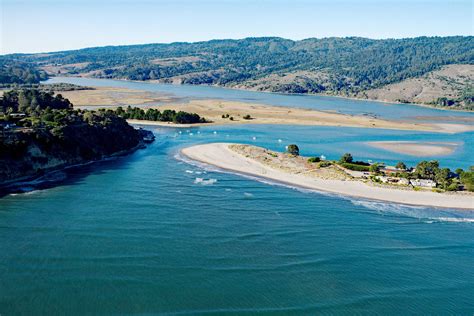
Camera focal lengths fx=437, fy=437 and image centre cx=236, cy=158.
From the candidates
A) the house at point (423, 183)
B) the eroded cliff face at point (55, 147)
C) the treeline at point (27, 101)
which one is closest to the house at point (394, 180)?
the house at point (423, 183)

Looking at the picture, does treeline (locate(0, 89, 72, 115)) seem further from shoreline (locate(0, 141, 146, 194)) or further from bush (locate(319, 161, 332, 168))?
bush (locate(319, 161, 332, 168))

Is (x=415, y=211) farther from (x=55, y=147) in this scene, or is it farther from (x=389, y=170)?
(x=55, y=147)

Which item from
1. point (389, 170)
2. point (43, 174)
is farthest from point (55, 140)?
point (389, 170)

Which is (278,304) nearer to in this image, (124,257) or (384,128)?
(124,257)

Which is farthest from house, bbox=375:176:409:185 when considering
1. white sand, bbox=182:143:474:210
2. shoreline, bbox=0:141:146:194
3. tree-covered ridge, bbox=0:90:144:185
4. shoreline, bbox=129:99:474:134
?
shoreline, bbox=129:99:474:134

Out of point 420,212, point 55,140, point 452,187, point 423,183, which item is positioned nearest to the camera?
point 420,212

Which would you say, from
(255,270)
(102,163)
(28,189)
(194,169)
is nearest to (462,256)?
(255,270)
